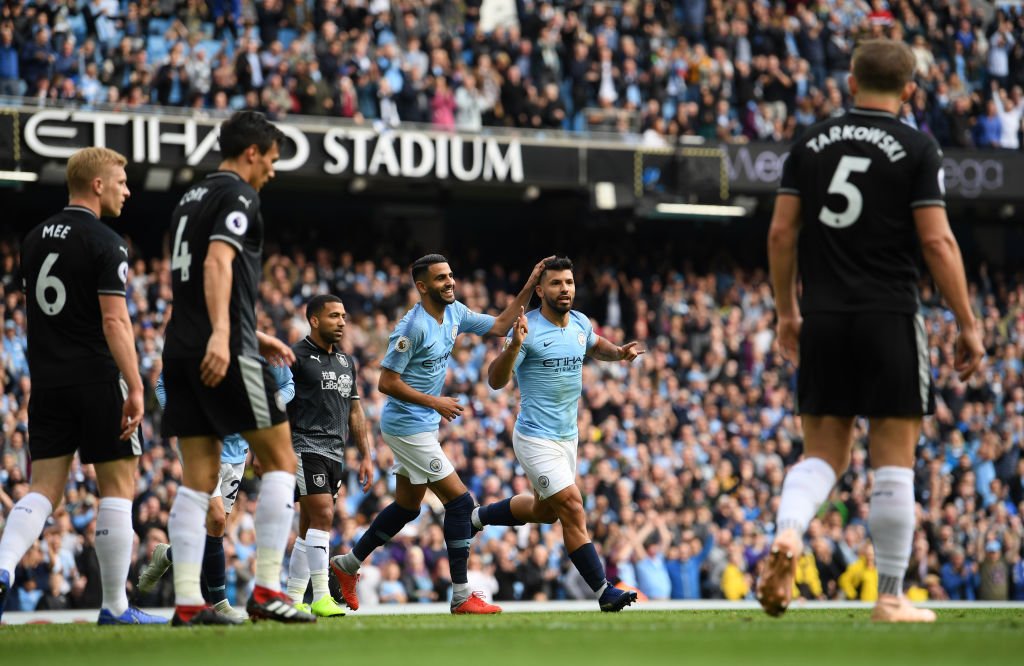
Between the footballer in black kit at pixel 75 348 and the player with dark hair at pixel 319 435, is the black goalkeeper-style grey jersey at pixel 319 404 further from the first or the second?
the footballer in black kit at pixel 75 348

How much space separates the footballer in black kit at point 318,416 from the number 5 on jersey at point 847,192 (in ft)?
16.3

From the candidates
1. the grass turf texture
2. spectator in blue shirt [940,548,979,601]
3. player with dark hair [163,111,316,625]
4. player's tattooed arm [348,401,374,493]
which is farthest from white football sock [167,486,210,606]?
spectator in blue shirt [940,548,979,601]

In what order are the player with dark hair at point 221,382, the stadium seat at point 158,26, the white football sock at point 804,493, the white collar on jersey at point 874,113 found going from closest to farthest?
the white football sock at point 804,493 → the white collar on jersey at point 874,113 → the player with dark hair at point 221,382 → the stadium seat at point 158,26

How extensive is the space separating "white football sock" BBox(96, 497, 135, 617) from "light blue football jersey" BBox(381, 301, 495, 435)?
2968mm

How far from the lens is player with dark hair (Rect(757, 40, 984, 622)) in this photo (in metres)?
7.08

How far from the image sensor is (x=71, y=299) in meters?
8.20

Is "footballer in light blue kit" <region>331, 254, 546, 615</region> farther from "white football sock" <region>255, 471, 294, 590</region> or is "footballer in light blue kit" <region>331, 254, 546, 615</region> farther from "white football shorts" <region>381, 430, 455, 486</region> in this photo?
"white football sock" <region>255, 471, 294, 590</region>

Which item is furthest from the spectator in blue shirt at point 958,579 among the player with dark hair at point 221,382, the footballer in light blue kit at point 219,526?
the player with dark hair at point 221,382

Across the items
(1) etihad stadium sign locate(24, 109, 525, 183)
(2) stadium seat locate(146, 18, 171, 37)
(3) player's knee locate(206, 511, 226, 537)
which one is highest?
(2) stadium seat locate(146, 18, 171, 37)

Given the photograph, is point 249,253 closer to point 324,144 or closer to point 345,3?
point 324,144

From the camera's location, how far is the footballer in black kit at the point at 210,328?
750cm

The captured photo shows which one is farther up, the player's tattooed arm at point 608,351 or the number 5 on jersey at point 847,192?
the number 5 on jersey at point 847,192

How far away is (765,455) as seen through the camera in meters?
22.8

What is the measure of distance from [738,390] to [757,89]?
6556mm
